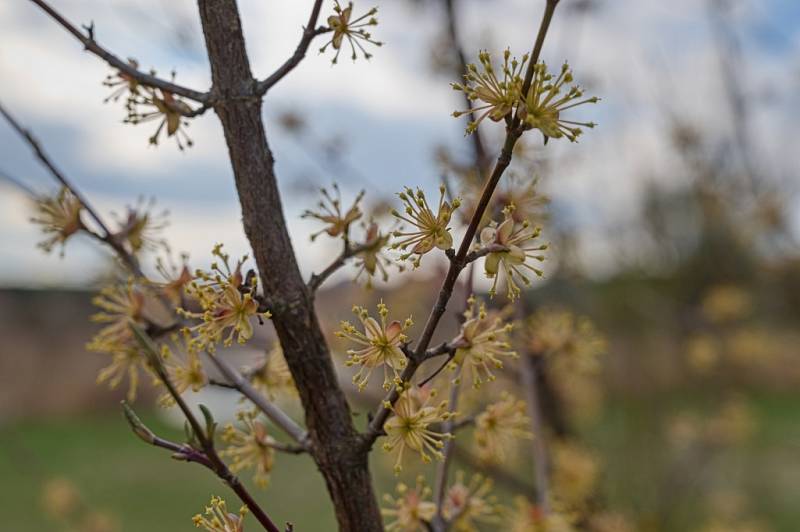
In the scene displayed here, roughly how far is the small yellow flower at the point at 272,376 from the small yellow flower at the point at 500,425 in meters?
0.18

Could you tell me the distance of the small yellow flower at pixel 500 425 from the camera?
2.54 ft

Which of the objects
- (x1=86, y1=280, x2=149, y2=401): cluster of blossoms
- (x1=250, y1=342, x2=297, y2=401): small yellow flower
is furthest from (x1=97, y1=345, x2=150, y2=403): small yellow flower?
(x1=250, y1=342, x2=297, y2=401): small yellow flower

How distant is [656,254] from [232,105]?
3515 millimetres

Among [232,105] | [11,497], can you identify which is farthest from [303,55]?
[11,497]

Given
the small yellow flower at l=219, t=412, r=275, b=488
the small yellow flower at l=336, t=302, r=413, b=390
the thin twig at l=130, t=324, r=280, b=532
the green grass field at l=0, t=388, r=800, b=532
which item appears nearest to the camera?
the thin twig at l=130, t=324, r=280, b=532

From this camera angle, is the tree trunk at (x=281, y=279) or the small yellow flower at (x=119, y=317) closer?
the tree trunk at (x=281, y=279)

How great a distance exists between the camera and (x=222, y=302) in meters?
0.62

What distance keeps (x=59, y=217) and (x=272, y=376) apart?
0.25 metres

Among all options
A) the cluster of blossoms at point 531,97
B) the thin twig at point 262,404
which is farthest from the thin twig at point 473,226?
the thin twig at point 262,404

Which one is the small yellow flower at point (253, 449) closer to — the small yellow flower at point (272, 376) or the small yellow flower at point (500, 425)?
the small yellow flower at point (272, 376)

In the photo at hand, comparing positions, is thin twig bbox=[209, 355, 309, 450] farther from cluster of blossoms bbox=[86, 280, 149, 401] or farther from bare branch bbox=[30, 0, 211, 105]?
bare branch bbox=[30, 0, 211, 105]

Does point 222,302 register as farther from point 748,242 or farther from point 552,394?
point 748,242

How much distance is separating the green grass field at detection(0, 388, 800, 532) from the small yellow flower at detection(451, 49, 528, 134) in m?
1.52

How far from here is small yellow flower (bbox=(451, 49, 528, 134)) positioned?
1.68 ft
